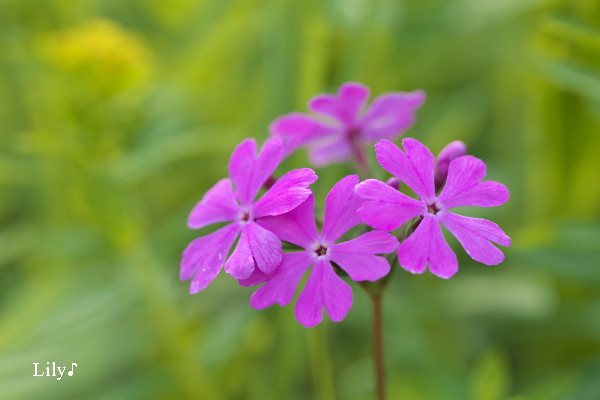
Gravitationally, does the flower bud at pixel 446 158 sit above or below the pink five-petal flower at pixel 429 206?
above

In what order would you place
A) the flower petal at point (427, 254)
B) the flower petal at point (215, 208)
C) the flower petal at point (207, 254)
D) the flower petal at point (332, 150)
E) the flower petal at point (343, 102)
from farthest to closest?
the flower petal at point (332, 150) < the flower petal at point (343, 102) < the flower petal at point (215, 208) < the flower petal at point (207, 254) < the flower petal at point (427, 254)

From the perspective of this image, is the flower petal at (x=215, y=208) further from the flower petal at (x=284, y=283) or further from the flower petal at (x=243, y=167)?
the flower petal at (x=284, y=283)

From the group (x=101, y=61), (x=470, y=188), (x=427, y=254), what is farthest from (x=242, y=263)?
(x=101, y=61)

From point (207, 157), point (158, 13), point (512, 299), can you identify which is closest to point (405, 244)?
point (512, 299)

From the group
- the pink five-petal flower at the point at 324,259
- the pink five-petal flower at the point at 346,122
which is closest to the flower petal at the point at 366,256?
the pink five-petal flower at the point at 324,259

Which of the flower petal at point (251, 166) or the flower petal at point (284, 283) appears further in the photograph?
the flower petal at point (251, 166)

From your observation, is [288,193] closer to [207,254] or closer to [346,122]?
[207,254]

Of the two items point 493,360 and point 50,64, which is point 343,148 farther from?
point 50,64

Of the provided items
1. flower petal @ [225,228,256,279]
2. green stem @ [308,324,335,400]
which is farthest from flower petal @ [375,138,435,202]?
green stem @ [308,324,335,400]

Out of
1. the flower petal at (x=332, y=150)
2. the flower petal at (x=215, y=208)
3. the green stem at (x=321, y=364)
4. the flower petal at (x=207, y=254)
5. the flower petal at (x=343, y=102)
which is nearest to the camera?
the flower petal at (x=207, y=254)
